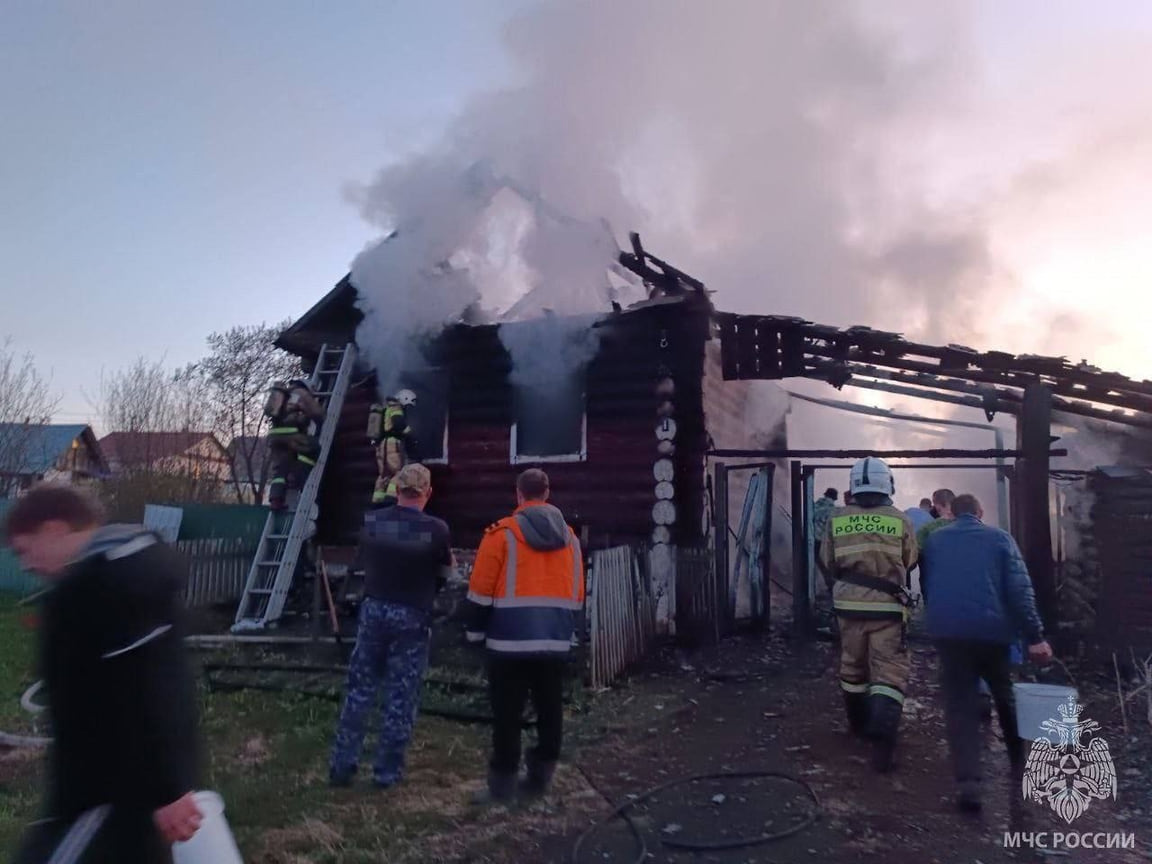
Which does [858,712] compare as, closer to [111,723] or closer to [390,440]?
[111,723]

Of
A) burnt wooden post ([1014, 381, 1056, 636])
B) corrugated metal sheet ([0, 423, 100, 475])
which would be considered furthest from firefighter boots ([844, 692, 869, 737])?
corrugated metal sheet ([0, 423, 100, 475])

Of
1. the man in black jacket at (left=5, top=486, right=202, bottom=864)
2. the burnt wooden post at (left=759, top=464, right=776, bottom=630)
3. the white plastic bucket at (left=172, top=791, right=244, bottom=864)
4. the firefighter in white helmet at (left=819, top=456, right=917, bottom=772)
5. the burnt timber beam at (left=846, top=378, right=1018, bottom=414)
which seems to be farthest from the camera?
the burnt timber beam at (left=846, top=378, right=1018, bottom=414)

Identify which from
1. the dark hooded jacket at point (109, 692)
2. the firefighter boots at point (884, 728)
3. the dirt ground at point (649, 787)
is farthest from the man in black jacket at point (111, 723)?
the firefighter boots at point (884, 728)

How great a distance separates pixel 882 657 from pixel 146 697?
430 cm

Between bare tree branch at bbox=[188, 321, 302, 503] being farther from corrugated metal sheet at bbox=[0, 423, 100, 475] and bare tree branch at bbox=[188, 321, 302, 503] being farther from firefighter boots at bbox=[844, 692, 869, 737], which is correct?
firefighter boots at bbox=[844, 692, 869, 737]

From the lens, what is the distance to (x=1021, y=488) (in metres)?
8.79

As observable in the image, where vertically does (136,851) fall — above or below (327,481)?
below

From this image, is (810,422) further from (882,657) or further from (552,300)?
(882,657)

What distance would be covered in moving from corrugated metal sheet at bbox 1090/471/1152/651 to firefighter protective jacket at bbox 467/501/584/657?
6359 mm

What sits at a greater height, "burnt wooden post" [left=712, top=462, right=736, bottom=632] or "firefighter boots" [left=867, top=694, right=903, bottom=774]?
"burnt wooden post" [left=712, top=462, right=736, bottom=632]

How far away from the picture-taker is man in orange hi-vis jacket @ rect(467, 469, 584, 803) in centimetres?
462

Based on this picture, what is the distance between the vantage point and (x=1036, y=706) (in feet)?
16.6

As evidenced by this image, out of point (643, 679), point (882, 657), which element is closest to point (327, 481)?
point (643, 679)

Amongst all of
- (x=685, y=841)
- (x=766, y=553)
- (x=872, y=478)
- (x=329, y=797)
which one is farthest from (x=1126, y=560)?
(x=329, y=797)
